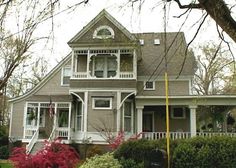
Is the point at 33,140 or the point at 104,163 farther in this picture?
the point at 33,140

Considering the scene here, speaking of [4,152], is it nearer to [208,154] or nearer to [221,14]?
[208,154]

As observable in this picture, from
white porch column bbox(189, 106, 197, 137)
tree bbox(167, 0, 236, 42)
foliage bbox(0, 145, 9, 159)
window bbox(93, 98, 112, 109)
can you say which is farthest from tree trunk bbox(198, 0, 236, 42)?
foliage bbox(0, 145, 9, 159)

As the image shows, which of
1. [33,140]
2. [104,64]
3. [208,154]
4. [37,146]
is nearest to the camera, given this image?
[208,154]

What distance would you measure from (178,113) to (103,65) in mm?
6357

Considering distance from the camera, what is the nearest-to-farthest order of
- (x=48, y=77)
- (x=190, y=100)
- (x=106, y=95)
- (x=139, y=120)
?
(x=190, y=100) → (x=139, y=120) → (x=106, y=95) → (x=48, y=77)

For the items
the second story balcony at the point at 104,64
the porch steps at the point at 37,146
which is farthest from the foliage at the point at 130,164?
the porch steps at the point at 37,146

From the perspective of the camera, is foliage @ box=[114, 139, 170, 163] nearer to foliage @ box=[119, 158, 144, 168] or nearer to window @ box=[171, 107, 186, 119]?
foliage @ box=[119, 158, 144, 168]

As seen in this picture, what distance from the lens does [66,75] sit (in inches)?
1033

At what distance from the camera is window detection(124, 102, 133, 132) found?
23.4 meters

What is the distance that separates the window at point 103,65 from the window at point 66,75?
260cm

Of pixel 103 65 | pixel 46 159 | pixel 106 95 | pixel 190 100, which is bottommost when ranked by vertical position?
pixel 46 159

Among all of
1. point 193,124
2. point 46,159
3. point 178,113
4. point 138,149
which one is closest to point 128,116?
point 178,113

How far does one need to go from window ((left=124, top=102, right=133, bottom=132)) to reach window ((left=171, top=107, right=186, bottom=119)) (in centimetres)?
317

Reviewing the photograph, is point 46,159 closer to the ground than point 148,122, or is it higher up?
closer to the ground
